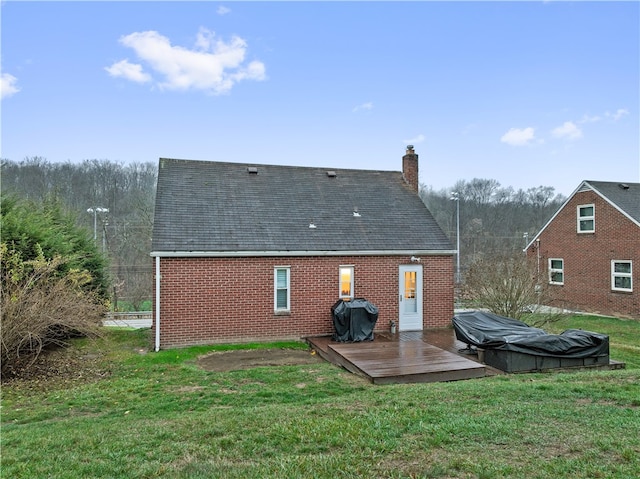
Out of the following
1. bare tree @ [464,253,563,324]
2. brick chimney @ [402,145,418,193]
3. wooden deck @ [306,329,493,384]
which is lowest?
wooden deck @ [306,329,493,384]

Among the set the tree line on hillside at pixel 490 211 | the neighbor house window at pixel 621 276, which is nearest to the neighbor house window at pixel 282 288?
the neighbor house window at pixel 621 276

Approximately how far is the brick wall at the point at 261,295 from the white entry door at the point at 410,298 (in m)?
0.19

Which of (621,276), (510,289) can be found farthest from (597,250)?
(510,289)

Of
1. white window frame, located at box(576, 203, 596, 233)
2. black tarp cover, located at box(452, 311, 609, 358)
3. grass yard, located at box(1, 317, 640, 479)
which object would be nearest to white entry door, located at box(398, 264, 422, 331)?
black tarp cover, located at box(452, 311, 609, 358)

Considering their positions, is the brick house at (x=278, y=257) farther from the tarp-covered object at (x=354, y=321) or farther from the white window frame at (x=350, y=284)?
the tarp-covered object at (x=354, y=321)

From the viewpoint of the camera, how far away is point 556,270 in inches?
885

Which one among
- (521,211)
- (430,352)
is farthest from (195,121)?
(521,211)

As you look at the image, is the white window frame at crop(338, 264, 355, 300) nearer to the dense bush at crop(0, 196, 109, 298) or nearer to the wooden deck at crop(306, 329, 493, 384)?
the wooden deck at crop(306, 329, 493, 384)

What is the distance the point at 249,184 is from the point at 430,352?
326 inches

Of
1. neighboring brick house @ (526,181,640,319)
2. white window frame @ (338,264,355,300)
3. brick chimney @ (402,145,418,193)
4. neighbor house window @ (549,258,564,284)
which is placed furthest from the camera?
neighbor house window @ (549,258,564,284)

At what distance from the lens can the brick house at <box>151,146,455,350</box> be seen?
11.3 metres

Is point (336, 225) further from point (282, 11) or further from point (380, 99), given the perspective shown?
point (380, 99)

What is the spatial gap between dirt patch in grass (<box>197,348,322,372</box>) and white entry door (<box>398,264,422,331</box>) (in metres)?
3.67

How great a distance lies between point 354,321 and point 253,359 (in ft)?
9.88
